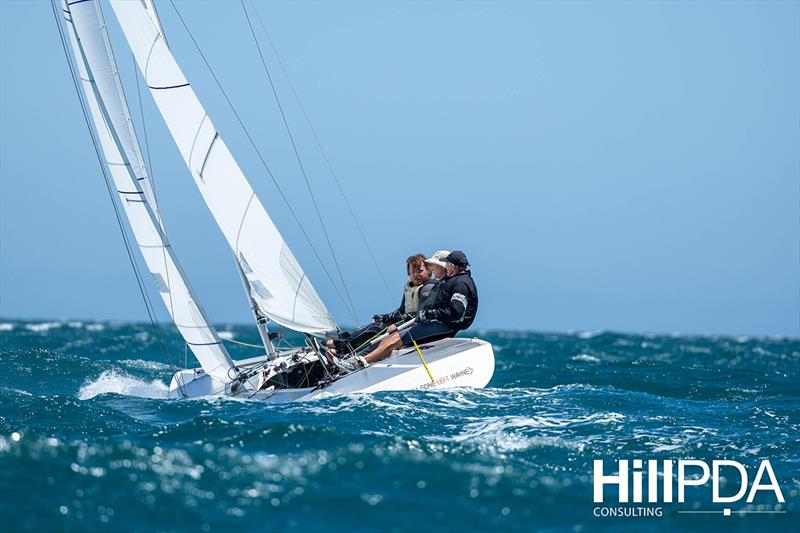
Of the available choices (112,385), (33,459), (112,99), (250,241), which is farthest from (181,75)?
(33,459)

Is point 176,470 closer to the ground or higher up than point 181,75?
closer to the ground

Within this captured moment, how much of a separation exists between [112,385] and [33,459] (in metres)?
6.11

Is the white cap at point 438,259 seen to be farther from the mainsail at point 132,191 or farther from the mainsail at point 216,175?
the mainsail at point 132,191

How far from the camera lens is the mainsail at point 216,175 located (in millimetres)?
11445

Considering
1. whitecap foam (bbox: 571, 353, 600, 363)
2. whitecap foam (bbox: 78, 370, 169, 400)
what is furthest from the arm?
whitecap foam (bbox: 571, 353, 600, 363)

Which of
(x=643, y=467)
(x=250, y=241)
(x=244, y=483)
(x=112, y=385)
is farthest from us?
(x=112, y=385)

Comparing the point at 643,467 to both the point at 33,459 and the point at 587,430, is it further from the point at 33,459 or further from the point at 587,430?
the point at 33,459

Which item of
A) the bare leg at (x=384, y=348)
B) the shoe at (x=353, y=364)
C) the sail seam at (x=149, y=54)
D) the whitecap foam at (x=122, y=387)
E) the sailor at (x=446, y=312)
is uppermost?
the sail seam at (x=149, y=54)

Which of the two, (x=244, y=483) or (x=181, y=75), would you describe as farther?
(x=181, y=75)

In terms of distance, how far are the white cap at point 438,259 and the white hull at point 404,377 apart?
909 millimetres

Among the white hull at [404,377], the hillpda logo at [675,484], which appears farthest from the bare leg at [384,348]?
the hillpda logo at [675,484]

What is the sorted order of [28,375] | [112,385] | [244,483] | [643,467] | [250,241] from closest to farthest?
1. [244,483]
2. [643,467]
3. [250,241]
4. [112,385]
5. [28,375]

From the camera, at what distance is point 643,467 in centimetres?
835

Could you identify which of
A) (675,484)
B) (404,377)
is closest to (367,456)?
(675,484)
